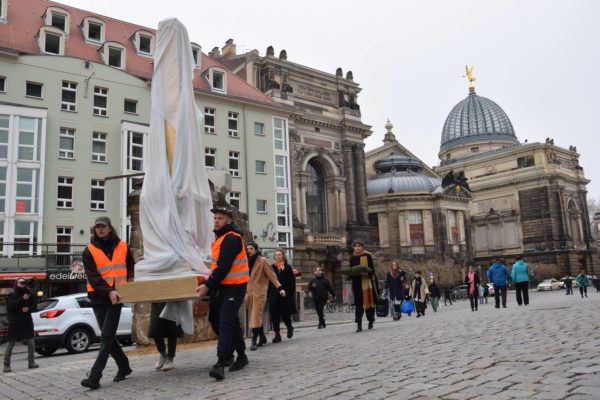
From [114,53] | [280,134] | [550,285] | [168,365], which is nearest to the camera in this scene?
[168,365]

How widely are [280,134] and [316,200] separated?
1027 cm

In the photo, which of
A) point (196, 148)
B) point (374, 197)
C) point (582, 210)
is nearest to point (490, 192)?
point (582, 210)

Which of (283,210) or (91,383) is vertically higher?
(283,210)

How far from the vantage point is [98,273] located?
739cm

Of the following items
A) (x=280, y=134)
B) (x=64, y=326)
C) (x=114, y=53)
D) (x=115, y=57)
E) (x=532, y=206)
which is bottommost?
(x=64, y=326)

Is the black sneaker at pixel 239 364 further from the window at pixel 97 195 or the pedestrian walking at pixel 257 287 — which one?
the window at pixel 97 195

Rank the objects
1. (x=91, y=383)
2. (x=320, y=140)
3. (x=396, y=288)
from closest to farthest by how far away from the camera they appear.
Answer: (x=91, y=383), (x=396, y=288), (x=320, y=140)

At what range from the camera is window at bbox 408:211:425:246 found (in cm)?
6234

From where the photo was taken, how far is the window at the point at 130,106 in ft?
117

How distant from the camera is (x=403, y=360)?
743 centimetres

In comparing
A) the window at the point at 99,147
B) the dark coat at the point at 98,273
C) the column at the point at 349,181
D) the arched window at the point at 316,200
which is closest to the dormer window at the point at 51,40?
the window at the point at 99,147

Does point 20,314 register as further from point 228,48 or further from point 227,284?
point 228,48

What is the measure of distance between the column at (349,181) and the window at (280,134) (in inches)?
386

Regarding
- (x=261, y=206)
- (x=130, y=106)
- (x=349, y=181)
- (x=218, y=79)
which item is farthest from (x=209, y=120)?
(x=349, y=181)
